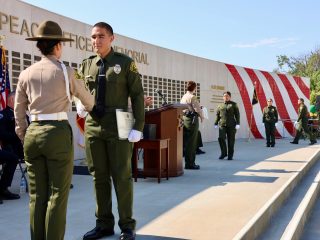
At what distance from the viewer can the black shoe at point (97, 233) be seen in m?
3.89

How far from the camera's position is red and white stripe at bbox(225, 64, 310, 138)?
1977 centimetres

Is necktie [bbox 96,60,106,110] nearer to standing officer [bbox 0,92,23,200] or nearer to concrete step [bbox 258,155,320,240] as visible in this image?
concrete step [bbox 258,155,320,240]

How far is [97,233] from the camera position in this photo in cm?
394

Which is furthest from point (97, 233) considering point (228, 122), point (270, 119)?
point (270, 119)

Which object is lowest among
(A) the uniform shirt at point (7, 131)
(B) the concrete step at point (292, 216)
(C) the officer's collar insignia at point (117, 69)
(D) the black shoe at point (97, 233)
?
(B) the concrete step at point (292, 216)

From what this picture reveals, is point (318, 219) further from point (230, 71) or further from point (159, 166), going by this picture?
point (230, 71)

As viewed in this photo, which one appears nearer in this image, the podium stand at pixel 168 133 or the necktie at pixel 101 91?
the necktie at pixel 101 91

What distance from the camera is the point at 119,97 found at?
12.8 feet

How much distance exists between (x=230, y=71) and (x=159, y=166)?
12.7 meters

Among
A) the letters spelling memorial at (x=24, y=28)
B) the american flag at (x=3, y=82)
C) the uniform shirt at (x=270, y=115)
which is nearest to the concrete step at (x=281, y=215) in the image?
the american flag at (x=3, y=82)

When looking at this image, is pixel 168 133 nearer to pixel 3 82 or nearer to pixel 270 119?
pixel 3 82

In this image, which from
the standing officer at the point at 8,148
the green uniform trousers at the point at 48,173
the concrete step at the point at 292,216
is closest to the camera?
the green uniform trousers at the point at 48,173

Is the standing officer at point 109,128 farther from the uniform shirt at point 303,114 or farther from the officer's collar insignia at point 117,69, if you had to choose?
the uniform shirt at point 303,114

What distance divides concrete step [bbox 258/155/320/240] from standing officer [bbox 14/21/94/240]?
2222mm
